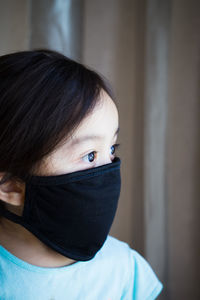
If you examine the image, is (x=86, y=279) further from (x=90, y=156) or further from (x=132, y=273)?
(x=90, y=156)

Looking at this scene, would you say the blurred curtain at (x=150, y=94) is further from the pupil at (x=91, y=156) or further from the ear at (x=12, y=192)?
the ear at (x=12, y=192)

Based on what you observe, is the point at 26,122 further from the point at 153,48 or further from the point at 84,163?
the point at 153,48

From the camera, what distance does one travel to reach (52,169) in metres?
0.69

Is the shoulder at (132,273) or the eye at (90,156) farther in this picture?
the shoulder at (132,273)

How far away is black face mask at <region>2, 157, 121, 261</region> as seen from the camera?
0.67m

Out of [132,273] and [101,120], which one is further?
[132,273]

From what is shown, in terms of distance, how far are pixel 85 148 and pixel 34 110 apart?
16cm

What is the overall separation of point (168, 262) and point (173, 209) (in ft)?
0.79

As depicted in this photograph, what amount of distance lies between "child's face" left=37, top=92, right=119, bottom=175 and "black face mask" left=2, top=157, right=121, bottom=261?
30 millimetres

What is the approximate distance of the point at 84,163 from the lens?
0.71 meters

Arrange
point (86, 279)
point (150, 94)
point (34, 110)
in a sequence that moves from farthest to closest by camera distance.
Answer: point (150, 94) < point (86, 279) < point (34, 110)

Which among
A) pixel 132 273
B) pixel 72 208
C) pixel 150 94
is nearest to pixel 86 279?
pixel 132 273

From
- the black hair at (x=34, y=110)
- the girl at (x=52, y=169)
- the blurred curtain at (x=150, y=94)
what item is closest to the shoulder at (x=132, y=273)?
the girl at (x=52, y=169)

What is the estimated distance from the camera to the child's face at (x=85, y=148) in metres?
0.69
